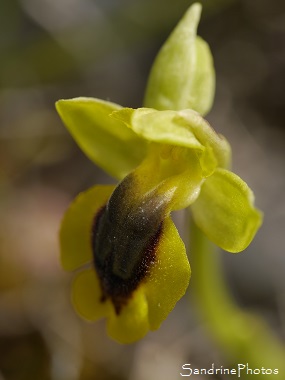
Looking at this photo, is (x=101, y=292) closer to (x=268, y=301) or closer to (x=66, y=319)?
(x=66, y=319)

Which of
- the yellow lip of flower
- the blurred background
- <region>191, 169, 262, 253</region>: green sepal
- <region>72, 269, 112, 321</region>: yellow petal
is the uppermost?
<region>191, 169, 262, 253</region>: green sepal

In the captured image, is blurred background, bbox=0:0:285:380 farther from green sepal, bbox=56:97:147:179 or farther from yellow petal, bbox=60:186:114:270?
green sepal, bbox=56:97:147:179

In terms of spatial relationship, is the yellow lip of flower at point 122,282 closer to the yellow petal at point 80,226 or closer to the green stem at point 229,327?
the yellow petal at point 80,226

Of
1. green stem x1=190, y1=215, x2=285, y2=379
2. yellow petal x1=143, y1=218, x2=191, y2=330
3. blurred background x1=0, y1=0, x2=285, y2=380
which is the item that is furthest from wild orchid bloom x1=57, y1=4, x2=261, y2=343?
blurred background x1=0, y1=0, x2=285, y2=380

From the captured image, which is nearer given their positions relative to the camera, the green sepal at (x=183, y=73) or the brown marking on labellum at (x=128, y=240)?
the brown marking on labellum at (x=128, y=240)

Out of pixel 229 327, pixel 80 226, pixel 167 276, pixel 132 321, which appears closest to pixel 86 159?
pixel 229 327

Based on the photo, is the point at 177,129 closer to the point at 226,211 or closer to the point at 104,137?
the point at 226,211

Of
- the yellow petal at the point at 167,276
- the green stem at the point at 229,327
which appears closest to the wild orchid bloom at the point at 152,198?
the yellow petal at the point at 167,276

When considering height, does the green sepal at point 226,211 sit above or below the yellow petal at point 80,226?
above
